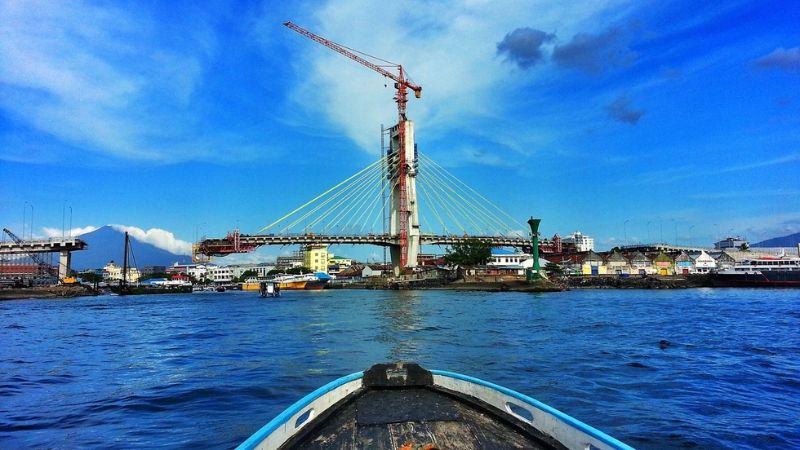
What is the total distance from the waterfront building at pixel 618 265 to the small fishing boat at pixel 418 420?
8616 centimetres

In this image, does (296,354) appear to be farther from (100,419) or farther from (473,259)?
(473,259)

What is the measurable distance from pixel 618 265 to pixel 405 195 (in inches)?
1630

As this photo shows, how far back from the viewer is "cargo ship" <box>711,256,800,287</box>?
6069cm

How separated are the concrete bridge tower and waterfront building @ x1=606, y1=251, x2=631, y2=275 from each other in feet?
115

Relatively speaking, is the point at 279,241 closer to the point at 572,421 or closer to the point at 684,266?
the point at 684,266

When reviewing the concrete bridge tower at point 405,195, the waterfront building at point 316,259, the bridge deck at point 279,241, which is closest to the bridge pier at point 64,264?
the bridge deck at point 279,241

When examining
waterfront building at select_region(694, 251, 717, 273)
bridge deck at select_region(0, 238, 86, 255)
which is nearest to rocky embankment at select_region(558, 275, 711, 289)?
waterfront building at select_region(694, 251, 717, 273)

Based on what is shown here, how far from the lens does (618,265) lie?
295 ft

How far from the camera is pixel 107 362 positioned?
1350 centimetres

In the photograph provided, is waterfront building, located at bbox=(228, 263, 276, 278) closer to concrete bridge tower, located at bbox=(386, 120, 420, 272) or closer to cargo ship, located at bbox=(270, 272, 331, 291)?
cargo ship, located at bbox=(270, 272, 331, 291)

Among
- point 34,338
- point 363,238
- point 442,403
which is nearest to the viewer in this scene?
point 442,403

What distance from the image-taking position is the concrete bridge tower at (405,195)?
81.6m

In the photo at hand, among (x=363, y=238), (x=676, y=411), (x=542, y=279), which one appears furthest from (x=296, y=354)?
(x=363, y=238)

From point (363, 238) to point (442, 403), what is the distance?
7974 centimetres
